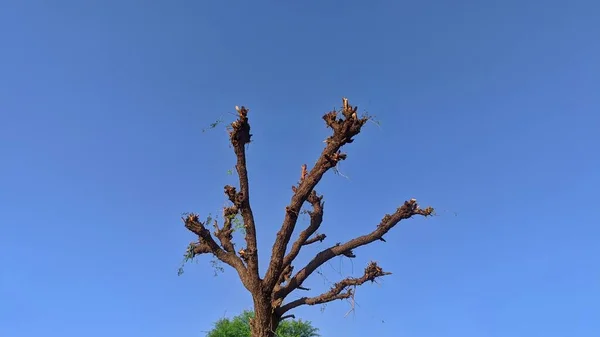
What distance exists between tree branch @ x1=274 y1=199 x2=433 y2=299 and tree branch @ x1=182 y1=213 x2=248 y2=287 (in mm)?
1025

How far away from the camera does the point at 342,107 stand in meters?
10.6

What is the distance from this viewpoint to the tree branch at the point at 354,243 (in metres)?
11.2

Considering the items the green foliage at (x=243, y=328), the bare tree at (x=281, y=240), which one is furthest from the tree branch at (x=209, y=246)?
the green foliage at (x=243, y=328)

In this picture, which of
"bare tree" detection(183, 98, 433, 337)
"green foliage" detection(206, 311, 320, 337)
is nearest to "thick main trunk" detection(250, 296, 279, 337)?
"bare tree" detection(183, 98, 433, 337)

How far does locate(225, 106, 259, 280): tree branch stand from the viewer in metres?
10.9

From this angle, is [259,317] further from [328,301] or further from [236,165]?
[236,165]

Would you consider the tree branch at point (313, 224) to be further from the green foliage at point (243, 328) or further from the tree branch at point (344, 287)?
the green foliage at point (243, 328)

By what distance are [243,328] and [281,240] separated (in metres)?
21.4

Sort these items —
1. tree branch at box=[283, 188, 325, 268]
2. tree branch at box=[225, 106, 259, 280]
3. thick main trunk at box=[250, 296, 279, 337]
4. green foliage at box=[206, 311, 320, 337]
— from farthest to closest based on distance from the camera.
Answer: green foliage at box=[206, 311, 320, 337]
tree branch at box=[283, 188, 325, 268]
tree branch at box=[225, 106, 259, 280]
thick main trunk at box=[250, 296, 279, 337]

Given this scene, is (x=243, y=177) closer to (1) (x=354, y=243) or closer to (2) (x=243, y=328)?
(1) (x=354, y=243)

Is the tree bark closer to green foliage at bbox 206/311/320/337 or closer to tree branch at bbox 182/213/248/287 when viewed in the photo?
tree branch at bbox 182/213/248/287

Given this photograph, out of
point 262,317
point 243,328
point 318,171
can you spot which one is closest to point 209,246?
point 262,317

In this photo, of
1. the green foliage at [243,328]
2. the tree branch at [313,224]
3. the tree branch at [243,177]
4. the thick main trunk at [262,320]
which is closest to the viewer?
the thick main trunk at [262,320]

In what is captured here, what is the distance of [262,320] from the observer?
1038 cm
